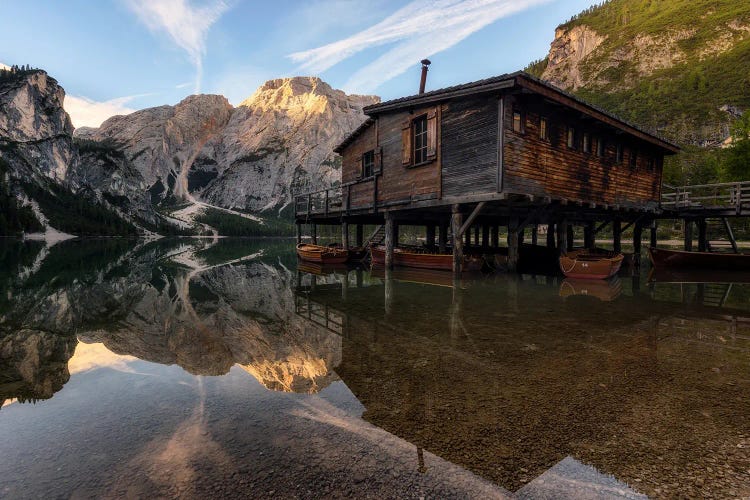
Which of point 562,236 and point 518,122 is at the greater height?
point 518,122

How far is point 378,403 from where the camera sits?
4.62 m

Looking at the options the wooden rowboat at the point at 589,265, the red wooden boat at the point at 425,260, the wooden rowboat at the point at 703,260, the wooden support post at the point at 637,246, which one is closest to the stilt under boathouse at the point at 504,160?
the wooden support post at the point at 637,246

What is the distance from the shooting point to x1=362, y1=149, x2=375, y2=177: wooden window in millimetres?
23600

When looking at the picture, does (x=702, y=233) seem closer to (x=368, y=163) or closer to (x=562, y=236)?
(x=562, y=236)

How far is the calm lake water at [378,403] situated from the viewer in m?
3.13

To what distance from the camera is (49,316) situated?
395 inches

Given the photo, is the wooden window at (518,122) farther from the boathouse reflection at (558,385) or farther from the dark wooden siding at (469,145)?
the boathouse reflection at (558,385)

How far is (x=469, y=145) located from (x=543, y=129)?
3.56 m

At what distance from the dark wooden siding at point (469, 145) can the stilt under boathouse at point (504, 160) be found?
0.15 feet

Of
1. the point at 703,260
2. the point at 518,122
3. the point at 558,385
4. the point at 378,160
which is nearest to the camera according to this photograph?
the point at 558,385

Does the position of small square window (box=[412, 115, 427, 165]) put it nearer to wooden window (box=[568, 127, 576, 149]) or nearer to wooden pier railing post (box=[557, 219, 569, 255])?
wooden window (box=[568, 127, 576, 149])

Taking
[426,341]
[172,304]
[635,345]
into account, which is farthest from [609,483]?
[172,304]

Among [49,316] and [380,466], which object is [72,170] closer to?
[49,316]

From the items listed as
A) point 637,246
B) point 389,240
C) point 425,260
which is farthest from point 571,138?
Answer: point 637,246
